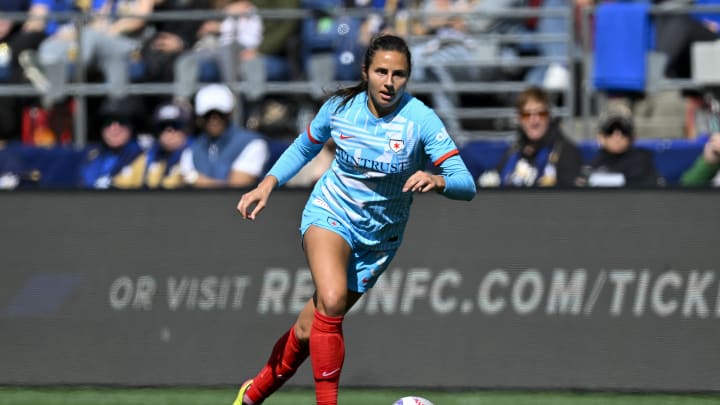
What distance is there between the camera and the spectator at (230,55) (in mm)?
11367

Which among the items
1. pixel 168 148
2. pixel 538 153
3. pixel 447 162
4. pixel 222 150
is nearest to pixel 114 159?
pixel 168 148

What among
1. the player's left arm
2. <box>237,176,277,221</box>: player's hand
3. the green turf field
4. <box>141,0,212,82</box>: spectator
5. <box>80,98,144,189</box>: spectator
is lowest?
the green turf field

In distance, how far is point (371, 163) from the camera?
231 inches

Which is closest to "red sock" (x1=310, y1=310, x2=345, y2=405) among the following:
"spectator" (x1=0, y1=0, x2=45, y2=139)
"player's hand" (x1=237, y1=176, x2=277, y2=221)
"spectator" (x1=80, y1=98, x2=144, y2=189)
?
"player's hand" (x1=237, y1=176, x2=277, y2=221)

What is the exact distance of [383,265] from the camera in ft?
20.1

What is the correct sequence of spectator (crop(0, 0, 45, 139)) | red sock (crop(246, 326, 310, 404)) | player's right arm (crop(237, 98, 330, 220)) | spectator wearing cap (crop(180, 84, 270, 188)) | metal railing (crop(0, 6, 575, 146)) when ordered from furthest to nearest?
spectator (crop(0, 0, 45, 139)) < metal railing (crop(0, 6, 575, 146)) < spectator wearing cap (crop(180, 84, 270, 188)) < red sock (crop(246, 326, 310, 404)) < player's right arm (crop(237, 98, 330, 220))

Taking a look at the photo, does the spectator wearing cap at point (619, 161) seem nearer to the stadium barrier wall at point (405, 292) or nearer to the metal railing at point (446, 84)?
the stadium barrier wall at point (405, 292)

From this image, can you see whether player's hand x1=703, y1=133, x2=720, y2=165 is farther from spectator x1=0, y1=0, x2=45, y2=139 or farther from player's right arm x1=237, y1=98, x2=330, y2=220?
spectator x1=0, y1=0, x2=45, y2=139

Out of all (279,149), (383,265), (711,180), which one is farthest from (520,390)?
(279,149)

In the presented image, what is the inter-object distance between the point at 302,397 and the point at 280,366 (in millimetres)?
1213

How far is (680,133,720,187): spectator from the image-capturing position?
29.7 ft

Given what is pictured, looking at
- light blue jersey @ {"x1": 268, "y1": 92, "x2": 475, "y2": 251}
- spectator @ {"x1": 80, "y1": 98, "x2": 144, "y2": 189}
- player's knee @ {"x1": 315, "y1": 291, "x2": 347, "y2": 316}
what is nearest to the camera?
player's knee @ {"x1": 315, "y1": 291, "x2": 347, "y2": 316}

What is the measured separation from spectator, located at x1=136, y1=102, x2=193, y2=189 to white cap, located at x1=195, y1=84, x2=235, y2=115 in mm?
464

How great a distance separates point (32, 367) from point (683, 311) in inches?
159
